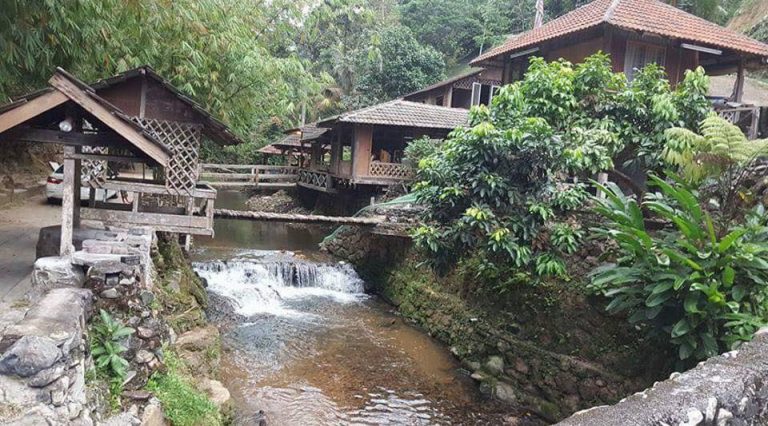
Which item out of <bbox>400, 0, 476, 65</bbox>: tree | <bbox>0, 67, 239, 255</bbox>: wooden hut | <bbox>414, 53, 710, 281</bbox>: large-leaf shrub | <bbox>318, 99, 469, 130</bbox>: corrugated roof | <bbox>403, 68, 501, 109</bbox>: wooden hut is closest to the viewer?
<bbox>0, 67, 239, 255</bbox>: wooden hut

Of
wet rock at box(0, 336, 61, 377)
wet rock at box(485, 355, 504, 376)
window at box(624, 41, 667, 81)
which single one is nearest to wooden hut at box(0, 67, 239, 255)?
wet rock at box(0, 336, 61, 377)

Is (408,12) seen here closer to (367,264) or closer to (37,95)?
(367,264)

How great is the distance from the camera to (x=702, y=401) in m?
2.52

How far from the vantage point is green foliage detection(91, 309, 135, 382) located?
4855 mm

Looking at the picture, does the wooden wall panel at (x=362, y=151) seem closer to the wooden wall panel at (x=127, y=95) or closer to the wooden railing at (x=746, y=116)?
the wooden wall panel at (x=127, y=95)

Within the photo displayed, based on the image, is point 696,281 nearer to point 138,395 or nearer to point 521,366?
point 521,366

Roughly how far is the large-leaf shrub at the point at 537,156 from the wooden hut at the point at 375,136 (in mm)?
9515

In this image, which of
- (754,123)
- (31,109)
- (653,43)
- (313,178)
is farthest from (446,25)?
(31,109)

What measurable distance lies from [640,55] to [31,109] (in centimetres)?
1535

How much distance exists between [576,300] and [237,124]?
32.8 feet

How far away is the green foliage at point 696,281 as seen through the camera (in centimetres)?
574

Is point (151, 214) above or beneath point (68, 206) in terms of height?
beneath

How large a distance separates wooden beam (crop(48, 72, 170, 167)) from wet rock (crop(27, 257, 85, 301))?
6.30 feet

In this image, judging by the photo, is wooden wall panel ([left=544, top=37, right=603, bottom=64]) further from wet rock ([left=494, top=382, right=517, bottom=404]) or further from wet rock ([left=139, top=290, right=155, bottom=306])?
wet rock ([left=139, top=290, right=155, bottom=306])
